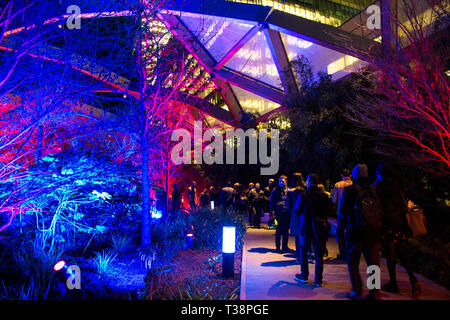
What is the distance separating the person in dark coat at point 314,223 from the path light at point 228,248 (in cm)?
121

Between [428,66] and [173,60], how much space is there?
646 centimetres

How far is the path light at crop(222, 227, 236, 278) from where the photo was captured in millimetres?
5175

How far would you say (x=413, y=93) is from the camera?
246 inches

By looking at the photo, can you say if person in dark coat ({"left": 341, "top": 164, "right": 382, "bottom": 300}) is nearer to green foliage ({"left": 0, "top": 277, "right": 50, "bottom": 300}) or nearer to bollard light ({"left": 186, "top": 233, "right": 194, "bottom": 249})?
bollard light ({"left": 186, "top": 233, "right": 194, "bottom": 249})

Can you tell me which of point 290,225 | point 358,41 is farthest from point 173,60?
point 358,41

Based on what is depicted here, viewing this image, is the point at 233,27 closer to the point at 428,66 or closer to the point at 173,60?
the point at 173,60

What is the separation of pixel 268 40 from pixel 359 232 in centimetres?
1545

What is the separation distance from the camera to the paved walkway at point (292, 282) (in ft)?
13.4

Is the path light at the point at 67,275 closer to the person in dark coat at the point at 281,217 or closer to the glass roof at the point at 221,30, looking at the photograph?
the person in dark coat at the point at 281,217

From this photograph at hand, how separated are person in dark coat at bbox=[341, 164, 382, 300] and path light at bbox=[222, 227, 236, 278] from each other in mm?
2045

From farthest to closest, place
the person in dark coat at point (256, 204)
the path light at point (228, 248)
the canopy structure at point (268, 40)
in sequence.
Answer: the canopy structure at point (268, 40)
the person in dark coat at point (256, 204)
the path light at point (228, 248)

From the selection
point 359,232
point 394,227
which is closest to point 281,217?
point 394,227

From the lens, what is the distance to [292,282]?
4.74 m

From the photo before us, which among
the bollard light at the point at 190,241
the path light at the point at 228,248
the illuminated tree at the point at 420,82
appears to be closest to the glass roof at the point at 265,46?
the illuminated tree at the point at 420,82
